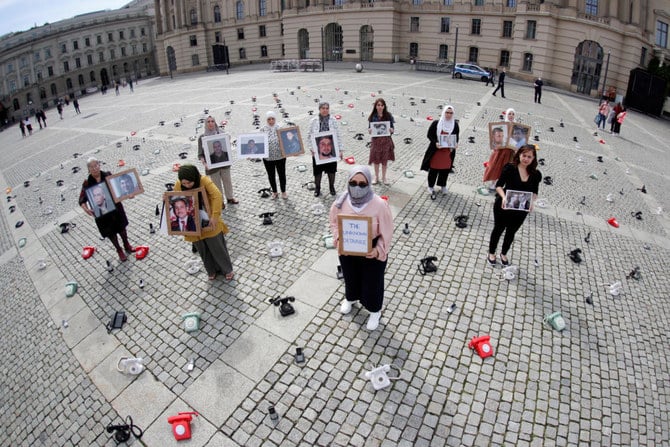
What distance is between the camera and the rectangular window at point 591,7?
35.0 m

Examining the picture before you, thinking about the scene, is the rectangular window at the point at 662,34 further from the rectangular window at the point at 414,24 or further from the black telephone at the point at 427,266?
the black telephone at the point at 427,266

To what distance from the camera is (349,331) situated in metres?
5.84

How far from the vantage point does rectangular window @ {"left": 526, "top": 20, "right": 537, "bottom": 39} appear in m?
36.1

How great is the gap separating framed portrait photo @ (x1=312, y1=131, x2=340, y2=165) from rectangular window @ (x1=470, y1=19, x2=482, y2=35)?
3865 cm

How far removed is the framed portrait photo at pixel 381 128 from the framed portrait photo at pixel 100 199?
592 centimetres

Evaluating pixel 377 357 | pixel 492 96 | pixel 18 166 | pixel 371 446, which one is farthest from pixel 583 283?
pixel 18 166

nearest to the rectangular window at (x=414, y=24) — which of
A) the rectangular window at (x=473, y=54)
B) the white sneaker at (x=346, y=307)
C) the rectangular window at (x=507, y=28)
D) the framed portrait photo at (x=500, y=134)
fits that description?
the rectangular window at (x=473, y=54)

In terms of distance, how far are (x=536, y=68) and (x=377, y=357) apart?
39.4 m

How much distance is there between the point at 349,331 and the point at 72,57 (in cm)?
8557

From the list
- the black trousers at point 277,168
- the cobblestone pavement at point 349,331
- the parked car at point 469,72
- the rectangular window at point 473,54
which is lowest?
the cobblestone pavement at point 349,331

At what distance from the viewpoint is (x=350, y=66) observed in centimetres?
4247

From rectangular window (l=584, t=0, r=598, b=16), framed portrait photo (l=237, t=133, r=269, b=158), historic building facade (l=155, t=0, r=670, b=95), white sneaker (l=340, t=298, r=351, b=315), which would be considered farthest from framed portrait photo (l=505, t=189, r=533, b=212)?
rectangular window (l=584, t=0, r=598, b=16)

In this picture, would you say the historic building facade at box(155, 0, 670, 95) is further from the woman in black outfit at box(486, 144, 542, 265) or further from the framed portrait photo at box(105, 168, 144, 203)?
the framed portrait photo at box(105, 168, 144, 203)

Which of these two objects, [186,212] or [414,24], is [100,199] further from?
[414,24]
